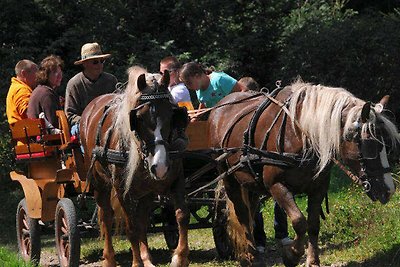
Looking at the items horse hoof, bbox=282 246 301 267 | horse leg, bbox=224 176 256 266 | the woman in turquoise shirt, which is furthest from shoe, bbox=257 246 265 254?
the woman in turquoise shirt

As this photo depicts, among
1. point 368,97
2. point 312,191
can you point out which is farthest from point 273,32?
point 312,191

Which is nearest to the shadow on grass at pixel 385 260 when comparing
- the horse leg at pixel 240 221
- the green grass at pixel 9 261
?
the horse leg at pixel 240 221

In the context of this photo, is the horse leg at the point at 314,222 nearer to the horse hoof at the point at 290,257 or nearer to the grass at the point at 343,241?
the horse hoof at the point at 290,257

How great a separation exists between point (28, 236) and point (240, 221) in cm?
248

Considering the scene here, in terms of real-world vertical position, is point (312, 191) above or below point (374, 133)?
below

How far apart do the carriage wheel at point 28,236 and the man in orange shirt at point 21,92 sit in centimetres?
90

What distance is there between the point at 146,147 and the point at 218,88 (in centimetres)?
239

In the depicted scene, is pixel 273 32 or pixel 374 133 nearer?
pixel 374 133

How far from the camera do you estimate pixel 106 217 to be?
8.33 meters

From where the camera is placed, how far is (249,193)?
838 centimetres

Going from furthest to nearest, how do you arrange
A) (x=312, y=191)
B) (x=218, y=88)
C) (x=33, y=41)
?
(x=33, y=41) → (x=218, y=88) → (x=312, y=191)

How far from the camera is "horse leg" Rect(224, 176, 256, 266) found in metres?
8.22

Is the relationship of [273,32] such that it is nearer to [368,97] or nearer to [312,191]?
[368,97]

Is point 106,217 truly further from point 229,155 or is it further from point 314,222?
point 314,222
